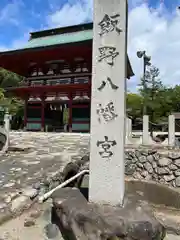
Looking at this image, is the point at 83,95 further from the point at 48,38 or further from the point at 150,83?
the point at 150,83

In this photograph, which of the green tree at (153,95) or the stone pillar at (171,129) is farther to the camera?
the green tree at (153,95)

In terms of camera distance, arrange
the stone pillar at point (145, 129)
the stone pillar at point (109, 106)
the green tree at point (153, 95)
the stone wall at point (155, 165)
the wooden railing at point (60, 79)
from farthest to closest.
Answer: the green tree at point (153, 95)
the wooden railing at point (60, 79)
the stone pillar at point (145, 129)
the stone wall at point (155, 165)
the stone pillar at point (109, 106)

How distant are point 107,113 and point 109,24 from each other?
1.07m

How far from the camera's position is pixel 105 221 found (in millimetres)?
2170

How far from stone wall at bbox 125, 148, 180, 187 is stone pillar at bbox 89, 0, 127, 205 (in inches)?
204

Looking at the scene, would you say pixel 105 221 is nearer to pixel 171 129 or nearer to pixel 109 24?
pixel 109 24

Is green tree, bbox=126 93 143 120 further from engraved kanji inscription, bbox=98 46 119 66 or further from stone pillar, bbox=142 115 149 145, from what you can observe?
engraved kanji inscription, bbox=98 46 119 66

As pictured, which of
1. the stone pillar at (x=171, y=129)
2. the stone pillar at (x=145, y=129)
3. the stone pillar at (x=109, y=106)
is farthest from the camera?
the stone pillar at (x=145, y=129)

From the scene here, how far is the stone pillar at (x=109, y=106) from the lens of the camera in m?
2.49

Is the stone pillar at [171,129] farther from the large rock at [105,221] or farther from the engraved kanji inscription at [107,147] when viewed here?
the engraved kanji inscription at [107,147]

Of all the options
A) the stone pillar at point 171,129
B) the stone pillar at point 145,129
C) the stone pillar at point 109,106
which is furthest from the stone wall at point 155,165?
the stone pillar at point 109,106

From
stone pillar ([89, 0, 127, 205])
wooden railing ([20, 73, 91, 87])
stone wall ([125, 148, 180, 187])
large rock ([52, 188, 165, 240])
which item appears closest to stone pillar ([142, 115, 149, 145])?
stone wall ([125, 148, 180, 187])

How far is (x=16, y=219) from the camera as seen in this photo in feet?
9.28

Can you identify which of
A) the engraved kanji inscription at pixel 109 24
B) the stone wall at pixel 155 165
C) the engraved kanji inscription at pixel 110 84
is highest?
the engraved kanji inscription at pixel 109 24
